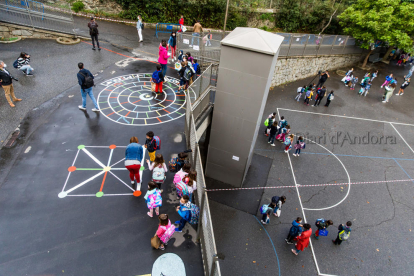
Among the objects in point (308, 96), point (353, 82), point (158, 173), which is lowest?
point (308, 96)

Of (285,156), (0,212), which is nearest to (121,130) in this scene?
(0,212)

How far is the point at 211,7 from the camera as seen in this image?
1003 inches

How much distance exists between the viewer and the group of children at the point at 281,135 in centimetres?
1220

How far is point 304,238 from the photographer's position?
7.71m

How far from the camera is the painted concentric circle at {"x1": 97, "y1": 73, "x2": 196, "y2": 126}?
1118cm

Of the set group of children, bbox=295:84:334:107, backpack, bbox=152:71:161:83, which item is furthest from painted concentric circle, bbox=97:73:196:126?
group of children, bbox=295:84:334:107

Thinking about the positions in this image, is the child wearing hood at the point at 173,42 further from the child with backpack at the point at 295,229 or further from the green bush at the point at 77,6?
the child with backpack at the point at 295,229

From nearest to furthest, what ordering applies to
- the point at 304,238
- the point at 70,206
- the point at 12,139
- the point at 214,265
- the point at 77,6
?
the point at 214,265 → the point at 70,206 → the point at 304,238 → the point at 12,139 → the point at 77,6

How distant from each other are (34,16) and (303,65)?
20.9 m

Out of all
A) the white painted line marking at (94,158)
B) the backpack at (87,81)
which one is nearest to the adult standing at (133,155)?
the white painted line marking at (94,158)

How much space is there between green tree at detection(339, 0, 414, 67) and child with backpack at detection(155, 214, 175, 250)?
23.6m

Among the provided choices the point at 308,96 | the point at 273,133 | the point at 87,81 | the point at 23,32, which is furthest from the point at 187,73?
the point at 23,32

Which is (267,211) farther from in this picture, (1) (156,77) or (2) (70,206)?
(1) (156,77)

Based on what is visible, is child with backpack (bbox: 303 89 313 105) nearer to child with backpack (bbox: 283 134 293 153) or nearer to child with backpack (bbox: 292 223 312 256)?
child with backpack (bbox: 283 134 293 153)
